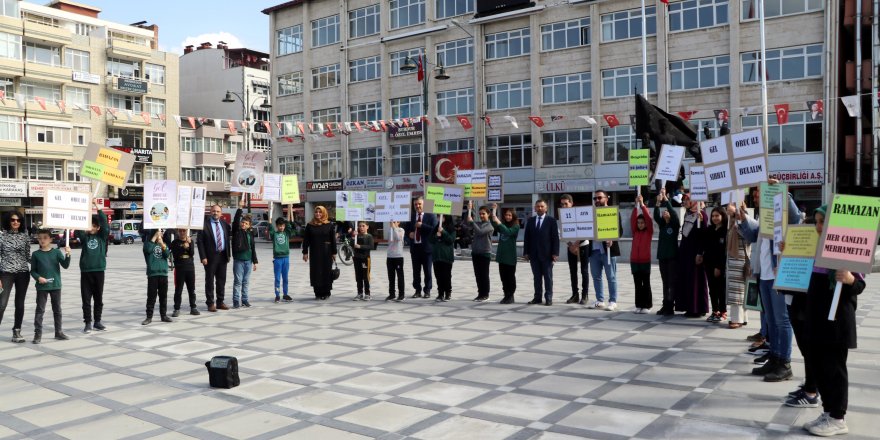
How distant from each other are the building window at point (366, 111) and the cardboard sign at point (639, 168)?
33.4 meters

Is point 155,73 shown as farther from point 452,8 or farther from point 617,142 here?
point 617,142

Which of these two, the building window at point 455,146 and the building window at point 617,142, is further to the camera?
the building window at point 455,146

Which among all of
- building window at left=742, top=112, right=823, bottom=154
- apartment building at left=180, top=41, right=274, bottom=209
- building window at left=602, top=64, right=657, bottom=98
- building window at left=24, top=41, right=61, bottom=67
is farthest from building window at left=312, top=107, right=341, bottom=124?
building window at left=742, top=112, right=823, bottom=154

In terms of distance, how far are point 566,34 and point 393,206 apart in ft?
87.2

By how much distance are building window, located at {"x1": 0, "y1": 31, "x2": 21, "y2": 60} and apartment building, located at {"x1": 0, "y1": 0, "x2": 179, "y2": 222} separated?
0.07 meters

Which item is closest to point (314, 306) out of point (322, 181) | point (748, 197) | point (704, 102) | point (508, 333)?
point (508, 333)

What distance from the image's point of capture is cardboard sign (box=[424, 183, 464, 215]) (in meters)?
13.2

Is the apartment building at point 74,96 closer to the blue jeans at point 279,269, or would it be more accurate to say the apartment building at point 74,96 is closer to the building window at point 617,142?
the building window at point 617,142

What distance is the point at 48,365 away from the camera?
25.6 feet

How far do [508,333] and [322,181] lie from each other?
130 feet

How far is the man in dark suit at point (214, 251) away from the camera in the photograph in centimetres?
1204

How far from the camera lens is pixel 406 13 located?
43.6m

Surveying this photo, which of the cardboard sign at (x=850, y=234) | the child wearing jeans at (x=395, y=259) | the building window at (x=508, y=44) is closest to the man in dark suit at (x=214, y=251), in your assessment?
the child wearing jeans at (x=395, y=259)

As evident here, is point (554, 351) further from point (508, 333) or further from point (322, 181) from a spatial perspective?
point (322, 181)
